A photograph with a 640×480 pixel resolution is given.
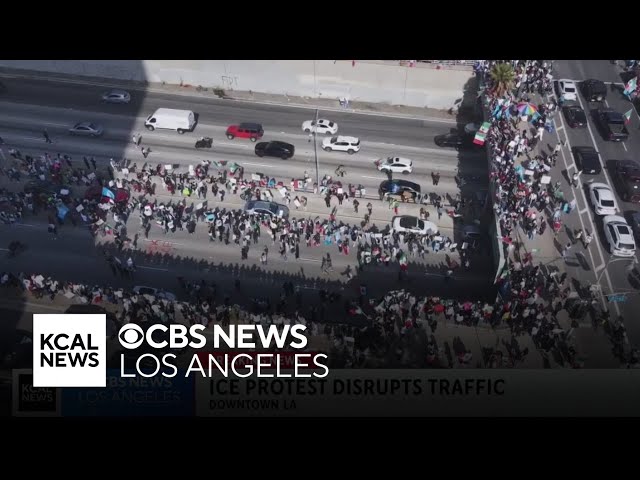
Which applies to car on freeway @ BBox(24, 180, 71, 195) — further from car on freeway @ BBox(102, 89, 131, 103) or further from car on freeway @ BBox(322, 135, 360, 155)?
car on freeway @ BBox(322, 135, 360, 155)

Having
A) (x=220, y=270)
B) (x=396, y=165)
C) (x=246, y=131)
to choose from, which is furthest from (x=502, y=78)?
(x=220, y=270)

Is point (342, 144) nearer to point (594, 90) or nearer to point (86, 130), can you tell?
point (594, 90)

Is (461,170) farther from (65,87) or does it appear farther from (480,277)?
(65,87)

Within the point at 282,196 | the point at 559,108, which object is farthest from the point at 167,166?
the point at 559,108

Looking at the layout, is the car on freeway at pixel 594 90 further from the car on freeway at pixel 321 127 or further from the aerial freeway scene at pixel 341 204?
the car on freeway at pixel 321 127

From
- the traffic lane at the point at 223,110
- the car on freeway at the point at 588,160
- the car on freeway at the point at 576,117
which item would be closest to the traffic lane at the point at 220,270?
the car on freeway at the point at 588,160
